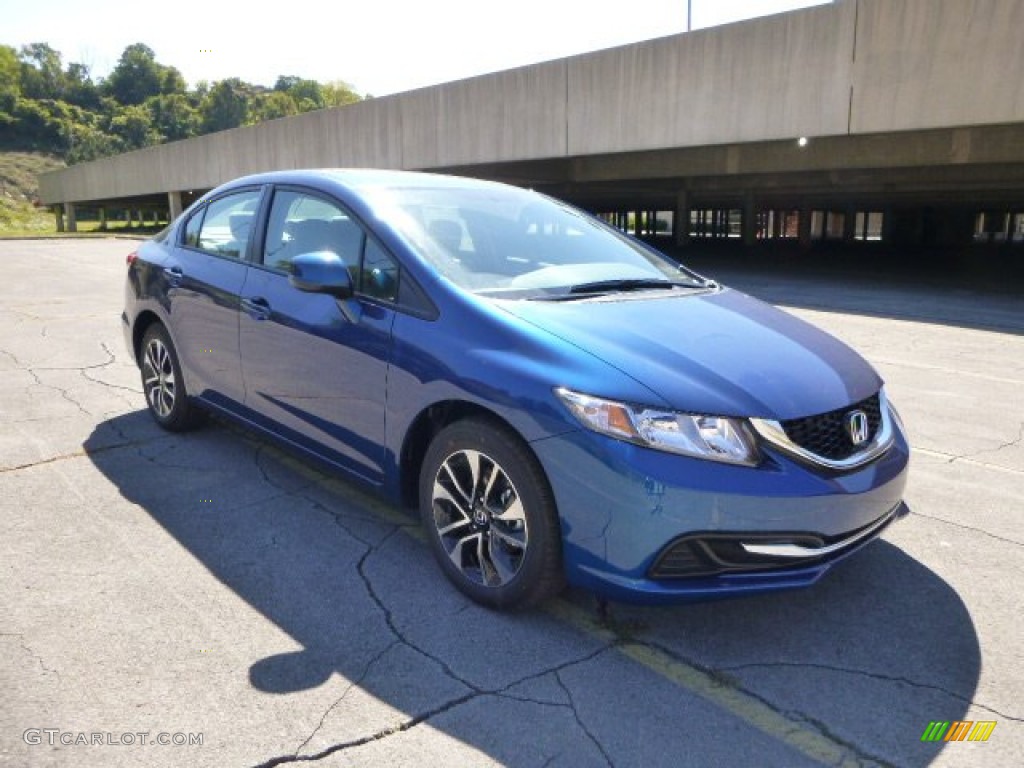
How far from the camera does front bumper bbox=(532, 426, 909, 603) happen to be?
8.37 feet

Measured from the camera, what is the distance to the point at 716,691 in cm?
259

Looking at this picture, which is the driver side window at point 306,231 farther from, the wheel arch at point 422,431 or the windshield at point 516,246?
the wheel arch at point 422,431

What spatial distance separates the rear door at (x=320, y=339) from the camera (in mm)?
3412

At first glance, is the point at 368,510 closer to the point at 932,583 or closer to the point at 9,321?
the point at 932,583

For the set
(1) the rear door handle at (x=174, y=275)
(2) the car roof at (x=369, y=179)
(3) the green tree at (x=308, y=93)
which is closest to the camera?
(2) the car roof at (x=369, y=179)

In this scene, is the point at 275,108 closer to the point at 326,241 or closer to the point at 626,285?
the point at 326,241

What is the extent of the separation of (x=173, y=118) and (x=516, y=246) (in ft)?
561

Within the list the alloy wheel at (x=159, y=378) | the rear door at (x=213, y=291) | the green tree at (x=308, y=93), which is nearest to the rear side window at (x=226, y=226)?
the rear door at (x=213, y=291)

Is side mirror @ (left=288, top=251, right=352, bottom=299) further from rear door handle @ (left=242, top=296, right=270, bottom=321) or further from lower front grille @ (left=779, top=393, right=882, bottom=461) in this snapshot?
lower front grille @ (left=779, top=393, right=882, bottom=461)

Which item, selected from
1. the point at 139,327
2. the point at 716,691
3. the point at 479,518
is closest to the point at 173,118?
the point at 139,327

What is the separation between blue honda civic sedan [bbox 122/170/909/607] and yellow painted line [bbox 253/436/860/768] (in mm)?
227

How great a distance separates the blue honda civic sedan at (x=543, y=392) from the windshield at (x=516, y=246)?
0.01 m

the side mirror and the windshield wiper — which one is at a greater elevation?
the side mirror

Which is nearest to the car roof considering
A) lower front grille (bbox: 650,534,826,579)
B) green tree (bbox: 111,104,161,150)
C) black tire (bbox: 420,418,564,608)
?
black tire (bbox: 420,418,564,608)
